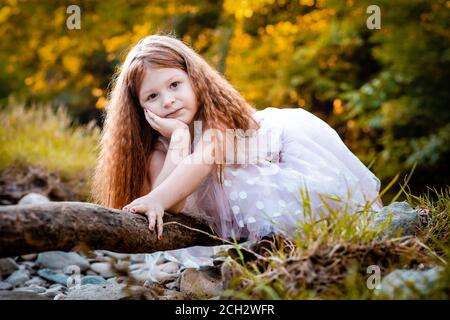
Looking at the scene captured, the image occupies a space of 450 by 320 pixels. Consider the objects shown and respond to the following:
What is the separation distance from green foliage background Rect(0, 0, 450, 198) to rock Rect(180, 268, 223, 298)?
285cm

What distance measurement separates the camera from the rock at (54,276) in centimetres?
326

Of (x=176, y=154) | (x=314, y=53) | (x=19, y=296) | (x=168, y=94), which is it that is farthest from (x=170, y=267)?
(x=314, y=53)

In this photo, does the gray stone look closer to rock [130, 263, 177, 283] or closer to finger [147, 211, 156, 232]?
rock [130, 263, 177, 283]

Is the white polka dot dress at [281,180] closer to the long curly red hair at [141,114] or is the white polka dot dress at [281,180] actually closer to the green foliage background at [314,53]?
the long curly red hair at [141,114]

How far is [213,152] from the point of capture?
2.54 m

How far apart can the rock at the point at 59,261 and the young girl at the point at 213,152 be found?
0.82 meters

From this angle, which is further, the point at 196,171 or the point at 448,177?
the point at 448,177

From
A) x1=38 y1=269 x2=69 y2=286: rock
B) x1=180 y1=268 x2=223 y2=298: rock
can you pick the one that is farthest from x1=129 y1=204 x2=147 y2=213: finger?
x1=38 y1=269 x2=69 y2=286: rock

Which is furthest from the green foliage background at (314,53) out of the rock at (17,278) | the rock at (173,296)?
the rock at (173,296)

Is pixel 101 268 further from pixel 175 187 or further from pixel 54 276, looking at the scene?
pixel 175 187

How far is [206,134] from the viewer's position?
2.62 meters

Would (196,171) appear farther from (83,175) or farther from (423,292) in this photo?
(83,175)

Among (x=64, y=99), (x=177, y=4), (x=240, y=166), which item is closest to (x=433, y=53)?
(x=177, y=4)

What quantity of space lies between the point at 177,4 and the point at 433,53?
3375 mm
